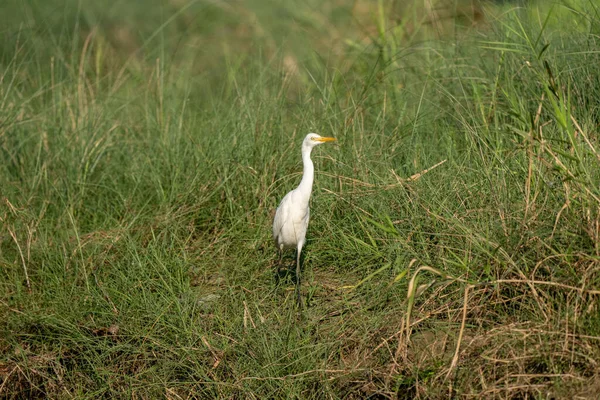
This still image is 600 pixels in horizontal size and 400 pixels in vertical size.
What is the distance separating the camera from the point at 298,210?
3873 millimetres

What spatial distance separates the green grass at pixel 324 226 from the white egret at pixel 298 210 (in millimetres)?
163

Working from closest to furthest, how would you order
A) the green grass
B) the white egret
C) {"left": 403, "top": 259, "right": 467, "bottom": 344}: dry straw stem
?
{"left": 403, "top": 259, "right": 467, "bottom": 344}: dry straw stem, the green grass, the white egret

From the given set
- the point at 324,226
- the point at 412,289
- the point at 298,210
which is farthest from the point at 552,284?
the point at 324,226

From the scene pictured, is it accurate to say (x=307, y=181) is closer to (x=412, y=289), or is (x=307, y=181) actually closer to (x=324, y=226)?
(x=324, y=226)

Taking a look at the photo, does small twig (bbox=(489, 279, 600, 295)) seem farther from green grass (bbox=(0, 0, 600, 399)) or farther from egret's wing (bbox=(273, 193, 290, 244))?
egret's wing (bbox=(273, 193, 290, 244))

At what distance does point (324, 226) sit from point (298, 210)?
384 millimetres

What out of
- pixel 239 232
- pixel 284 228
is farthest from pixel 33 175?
pixel 284 228

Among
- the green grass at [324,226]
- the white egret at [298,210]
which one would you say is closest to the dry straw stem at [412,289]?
the green grass at [324,226]

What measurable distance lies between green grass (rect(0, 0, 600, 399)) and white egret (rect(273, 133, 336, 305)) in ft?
0.53

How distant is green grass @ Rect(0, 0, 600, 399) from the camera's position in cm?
317

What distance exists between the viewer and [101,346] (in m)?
3.61

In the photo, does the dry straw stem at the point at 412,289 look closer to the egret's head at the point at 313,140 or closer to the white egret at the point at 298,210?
the white egret at the point at 298,210

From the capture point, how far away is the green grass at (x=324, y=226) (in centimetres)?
317

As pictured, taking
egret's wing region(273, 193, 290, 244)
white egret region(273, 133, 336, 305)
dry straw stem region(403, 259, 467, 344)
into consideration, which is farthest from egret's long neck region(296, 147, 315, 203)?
dry straw stem region(403, 259, 467, 344)
